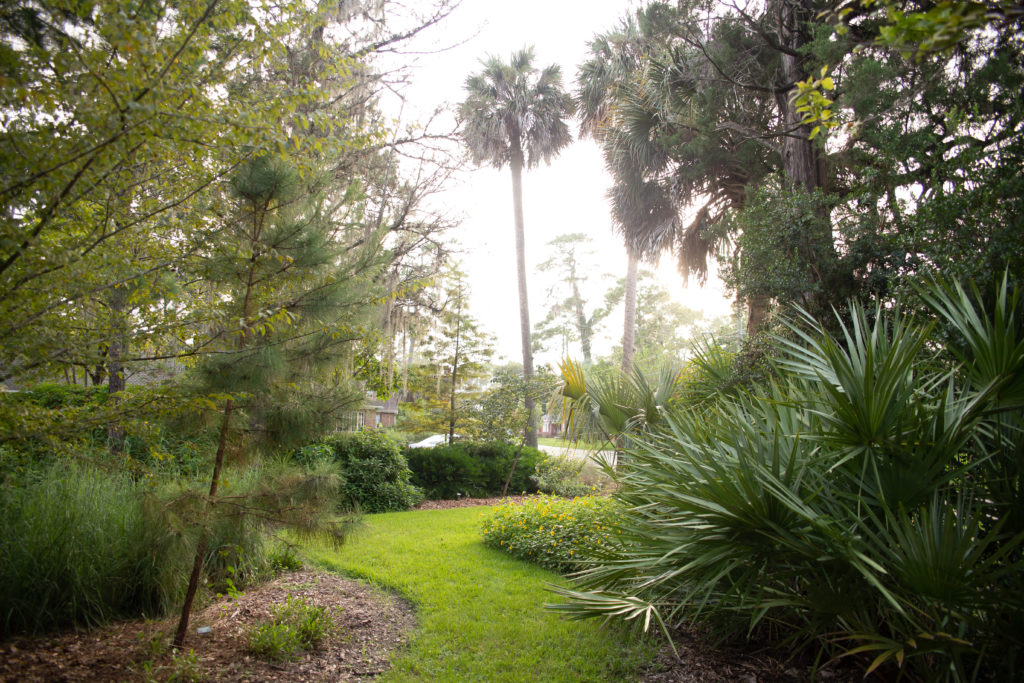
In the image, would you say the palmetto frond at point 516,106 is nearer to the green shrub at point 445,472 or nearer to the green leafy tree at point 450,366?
the green leafy tree at point 450,366

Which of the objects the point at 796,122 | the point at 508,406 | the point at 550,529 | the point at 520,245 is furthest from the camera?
the point at 520,245

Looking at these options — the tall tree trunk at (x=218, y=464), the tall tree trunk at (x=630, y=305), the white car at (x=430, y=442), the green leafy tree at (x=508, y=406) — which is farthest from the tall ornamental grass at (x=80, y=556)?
the tall tree trunk at (x=630, y=305)

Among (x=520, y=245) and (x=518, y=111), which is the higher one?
(x=518, y=111)

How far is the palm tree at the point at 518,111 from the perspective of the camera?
57.7ft

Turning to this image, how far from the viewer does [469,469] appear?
42.2ft

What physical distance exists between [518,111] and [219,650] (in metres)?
17.0

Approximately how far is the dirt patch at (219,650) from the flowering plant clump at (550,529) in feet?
6.52

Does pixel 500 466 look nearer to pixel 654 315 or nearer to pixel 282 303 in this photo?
pixel 282 303

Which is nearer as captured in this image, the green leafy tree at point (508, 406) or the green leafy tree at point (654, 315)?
the green leafy tree at point (508, 406)

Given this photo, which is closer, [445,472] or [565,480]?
[565,480]

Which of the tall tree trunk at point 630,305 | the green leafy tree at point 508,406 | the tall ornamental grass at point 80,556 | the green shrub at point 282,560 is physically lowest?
the green shrub at point 282,560

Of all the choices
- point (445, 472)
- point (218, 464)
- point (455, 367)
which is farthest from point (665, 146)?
point (218, 464)

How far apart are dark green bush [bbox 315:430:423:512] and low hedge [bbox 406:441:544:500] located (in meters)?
0.91

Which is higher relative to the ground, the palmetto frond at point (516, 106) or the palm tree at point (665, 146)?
the palmetto frond at point (516, 106)
